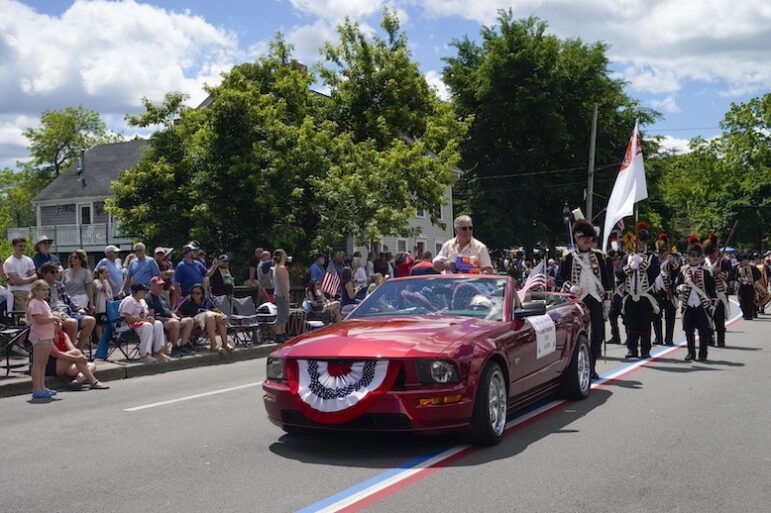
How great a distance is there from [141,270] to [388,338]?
9.79 meters

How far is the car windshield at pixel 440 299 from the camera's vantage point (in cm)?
781

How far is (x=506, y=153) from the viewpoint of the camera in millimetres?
49438

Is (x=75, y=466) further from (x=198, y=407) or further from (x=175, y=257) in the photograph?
(x=175, y=257)

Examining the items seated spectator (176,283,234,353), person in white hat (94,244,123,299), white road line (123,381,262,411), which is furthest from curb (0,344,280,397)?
person in white hat (94,244,123,299)

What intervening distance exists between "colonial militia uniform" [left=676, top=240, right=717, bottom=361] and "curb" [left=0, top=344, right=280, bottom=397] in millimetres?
7367

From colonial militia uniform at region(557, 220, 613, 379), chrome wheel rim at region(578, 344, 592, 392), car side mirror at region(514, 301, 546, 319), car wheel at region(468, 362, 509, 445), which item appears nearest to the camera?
car wheel at region(468, 362, 509, 445)

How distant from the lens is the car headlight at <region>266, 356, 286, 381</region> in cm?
689

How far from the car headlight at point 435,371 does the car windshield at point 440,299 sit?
1.22 meters

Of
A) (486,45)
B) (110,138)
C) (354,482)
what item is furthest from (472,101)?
(110,138)

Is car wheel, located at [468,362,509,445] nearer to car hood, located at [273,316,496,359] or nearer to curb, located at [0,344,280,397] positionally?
car hood, located at [273,316,496,359]

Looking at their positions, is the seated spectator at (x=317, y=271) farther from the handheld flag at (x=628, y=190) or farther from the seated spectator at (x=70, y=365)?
the seated spectator at (x=70, y=365)

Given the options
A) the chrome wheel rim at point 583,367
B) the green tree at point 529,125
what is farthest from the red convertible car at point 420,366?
the green tree at point 529,125

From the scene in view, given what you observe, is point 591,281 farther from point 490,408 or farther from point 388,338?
point 388,338

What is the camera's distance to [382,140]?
115 feet
